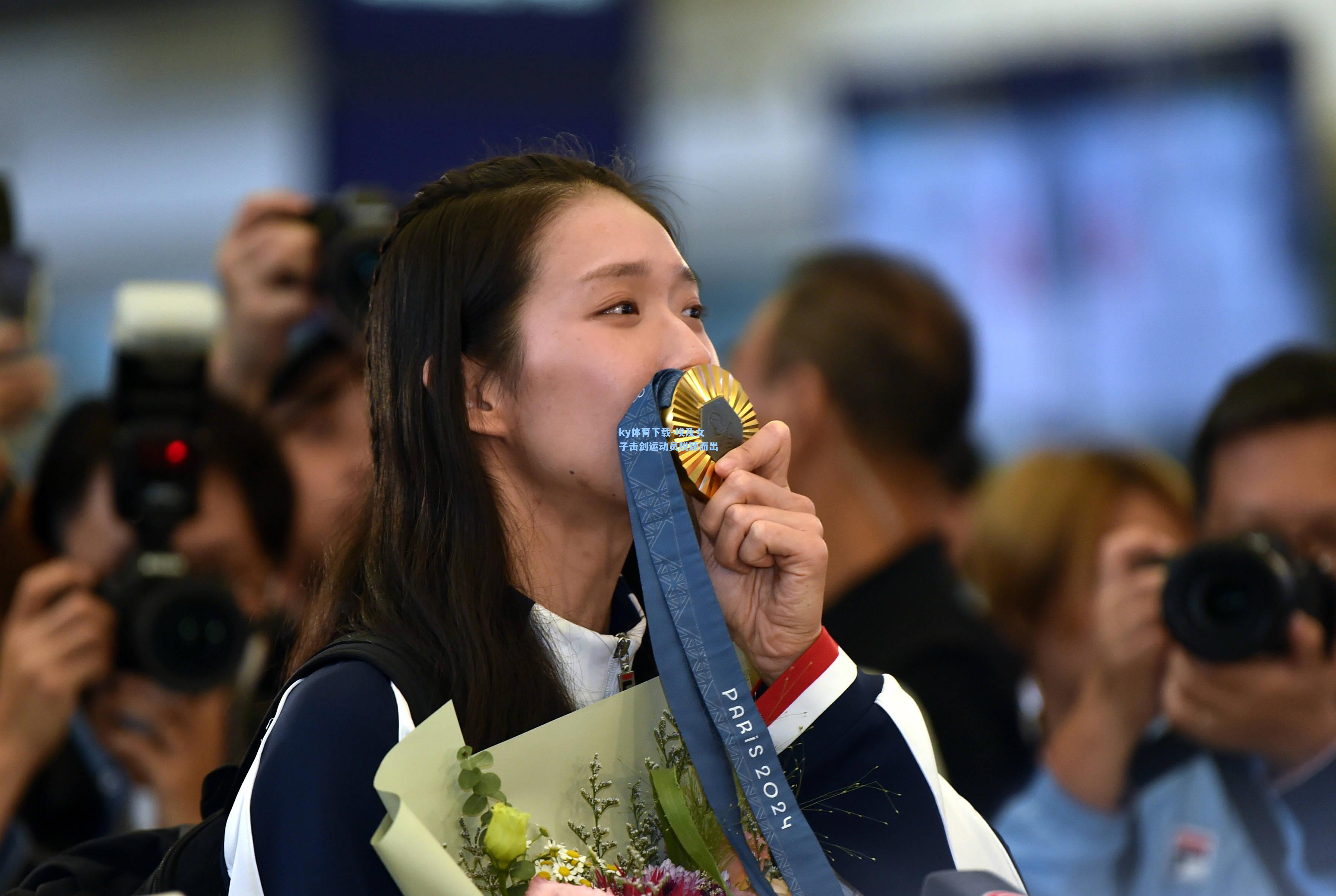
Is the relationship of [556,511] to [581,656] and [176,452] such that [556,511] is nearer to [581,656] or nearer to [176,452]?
[581,656]

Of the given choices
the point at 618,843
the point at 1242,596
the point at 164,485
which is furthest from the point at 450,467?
the point at 1242,596

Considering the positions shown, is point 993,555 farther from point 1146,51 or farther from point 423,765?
point 1146,51

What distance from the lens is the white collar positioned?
4.59ft

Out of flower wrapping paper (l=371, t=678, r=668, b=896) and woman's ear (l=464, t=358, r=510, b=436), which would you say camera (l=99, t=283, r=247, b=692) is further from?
flower wrapping paper (l=371, t=678, r=668, b=896)

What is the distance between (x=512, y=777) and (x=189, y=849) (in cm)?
32

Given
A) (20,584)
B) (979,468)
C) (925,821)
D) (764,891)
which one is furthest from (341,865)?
(979,468)

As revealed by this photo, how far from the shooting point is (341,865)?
116 cm

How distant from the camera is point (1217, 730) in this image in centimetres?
232

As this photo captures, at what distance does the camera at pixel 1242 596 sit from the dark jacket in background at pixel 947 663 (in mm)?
295

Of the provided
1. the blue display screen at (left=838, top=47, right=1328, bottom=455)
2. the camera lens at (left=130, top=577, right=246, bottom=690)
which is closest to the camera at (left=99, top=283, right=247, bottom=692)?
the camera lens at (left=130, top=577, right=246, bottom=690)

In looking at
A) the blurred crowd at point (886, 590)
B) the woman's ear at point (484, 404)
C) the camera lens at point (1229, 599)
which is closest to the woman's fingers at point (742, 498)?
the woman's ear at point (484, 404)

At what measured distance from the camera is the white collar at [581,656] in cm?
140

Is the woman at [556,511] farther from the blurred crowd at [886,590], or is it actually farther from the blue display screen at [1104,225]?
the blue display screen at [1104,225]

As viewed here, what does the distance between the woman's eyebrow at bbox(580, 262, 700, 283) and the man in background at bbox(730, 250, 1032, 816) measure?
3.51 ft
